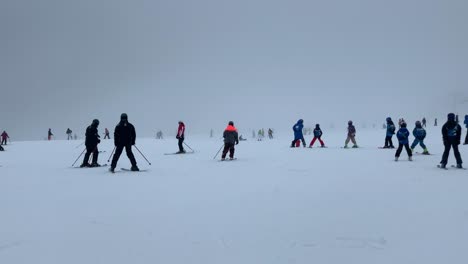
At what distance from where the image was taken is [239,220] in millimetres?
5535

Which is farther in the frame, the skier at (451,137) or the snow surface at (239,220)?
the skier at (451,137)

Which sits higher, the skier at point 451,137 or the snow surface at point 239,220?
the skier at point 451,137

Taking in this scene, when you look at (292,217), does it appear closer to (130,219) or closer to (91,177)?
(130,219)

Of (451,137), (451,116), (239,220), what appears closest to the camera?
(239,220)

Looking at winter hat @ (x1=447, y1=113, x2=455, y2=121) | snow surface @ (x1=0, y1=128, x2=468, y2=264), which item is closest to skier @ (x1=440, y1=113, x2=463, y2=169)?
winter hat @ (x1=447, y1=113, x2=455, y2=121)

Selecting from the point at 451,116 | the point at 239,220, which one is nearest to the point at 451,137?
the point at 451,116

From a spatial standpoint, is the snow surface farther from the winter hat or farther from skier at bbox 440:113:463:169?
the winter hat

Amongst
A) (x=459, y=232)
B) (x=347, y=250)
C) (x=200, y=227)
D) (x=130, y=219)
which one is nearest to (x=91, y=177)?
(x=130, y=219)

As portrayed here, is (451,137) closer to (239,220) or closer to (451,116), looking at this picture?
(451,116)

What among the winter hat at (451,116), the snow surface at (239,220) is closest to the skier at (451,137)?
the winter hat at (451,116)

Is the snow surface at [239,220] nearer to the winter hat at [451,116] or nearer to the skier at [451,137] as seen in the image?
the skier at [451,137]

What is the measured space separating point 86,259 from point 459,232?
4706mm

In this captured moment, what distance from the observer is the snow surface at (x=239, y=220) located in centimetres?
421

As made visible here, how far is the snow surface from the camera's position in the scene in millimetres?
4215
